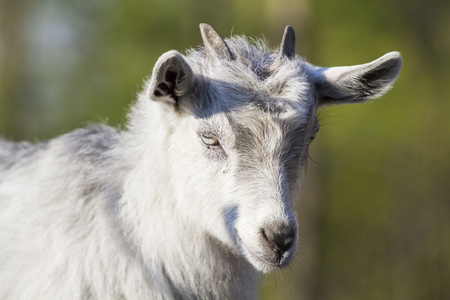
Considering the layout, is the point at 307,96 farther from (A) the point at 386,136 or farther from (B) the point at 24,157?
(A) the point at 386,136

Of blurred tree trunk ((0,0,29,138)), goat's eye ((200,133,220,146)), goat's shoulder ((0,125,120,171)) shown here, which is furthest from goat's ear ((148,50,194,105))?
blurred tree trunk ((0,0,29,138))

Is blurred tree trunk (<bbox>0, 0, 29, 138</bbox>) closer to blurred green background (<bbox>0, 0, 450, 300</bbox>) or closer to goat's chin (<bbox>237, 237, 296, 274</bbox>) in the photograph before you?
blurred green background (<bbox>0, 0, 450, 300</bbox>)

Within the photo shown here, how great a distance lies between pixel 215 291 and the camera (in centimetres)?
444

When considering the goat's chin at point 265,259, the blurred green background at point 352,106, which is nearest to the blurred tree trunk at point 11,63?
the blurred green background at point 352,106

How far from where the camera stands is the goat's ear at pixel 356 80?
14.1 feet

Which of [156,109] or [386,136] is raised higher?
[156,109]

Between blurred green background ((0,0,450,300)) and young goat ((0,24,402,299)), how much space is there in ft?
46.2

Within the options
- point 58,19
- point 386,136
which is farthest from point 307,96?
point 58,19

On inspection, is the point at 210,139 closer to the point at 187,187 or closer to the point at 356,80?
the point at 187,187

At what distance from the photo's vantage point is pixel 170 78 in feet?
13.1

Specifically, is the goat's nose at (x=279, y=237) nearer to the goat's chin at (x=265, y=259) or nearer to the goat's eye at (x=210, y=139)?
the goat's chin at (x=265, y=259)

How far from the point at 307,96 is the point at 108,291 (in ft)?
6.13

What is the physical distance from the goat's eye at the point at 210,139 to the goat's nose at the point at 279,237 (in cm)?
67

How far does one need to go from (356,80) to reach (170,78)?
1325 mm
